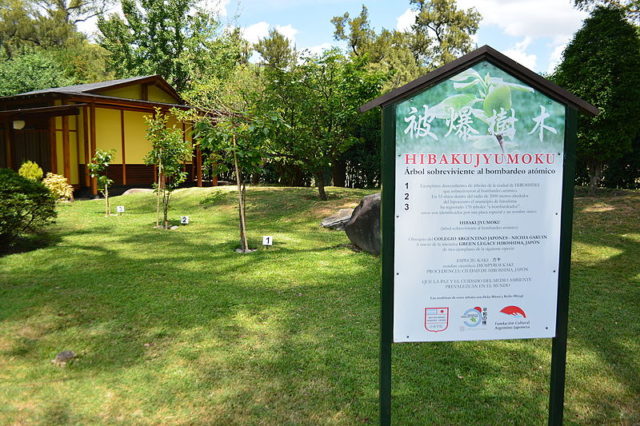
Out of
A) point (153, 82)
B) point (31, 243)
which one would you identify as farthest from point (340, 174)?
point (31, 243)

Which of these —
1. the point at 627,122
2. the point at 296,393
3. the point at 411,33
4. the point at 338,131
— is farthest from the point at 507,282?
the point at 411,33

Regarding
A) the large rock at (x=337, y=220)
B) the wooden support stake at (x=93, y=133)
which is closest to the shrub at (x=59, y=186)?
the wooden support stake at (x=93, y=133)

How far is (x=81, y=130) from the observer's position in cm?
1933

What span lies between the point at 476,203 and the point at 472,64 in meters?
0.74

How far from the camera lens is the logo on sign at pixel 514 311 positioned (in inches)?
115

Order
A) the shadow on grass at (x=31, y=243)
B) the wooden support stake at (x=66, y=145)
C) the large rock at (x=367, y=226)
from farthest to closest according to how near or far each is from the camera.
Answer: the wooden support stake at (x=66, y=145) → the shadow on grass at (x=31, y=243) → the large rock at (x=367, y=226)

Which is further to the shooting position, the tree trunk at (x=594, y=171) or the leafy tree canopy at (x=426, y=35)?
the leafy tree canopy at (x=426, y=35)

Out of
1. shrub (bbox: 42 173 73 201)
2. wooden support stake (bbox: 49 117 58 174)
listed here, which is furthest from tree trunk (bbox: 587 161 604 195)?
wooden support stake (bbox: 49 117 58 174)

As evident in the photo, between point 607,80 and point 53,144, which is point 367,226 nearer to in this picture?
point 607,80

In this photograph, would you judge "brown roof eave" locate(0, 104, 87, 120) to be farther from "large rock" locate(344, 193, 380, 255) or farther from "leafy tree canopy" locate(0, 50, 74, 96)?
"leafy tree canopy" locate(0, 50, 74, 96)

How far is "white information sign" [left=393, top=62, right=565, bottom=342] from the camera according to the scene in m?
2.75

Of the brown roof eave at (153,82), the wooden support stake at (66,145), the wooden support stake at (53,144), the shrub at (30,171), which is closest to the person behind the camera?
the shrub at (30,171)

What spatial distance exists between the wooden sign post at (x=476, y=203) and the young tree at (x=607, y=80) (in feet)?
30.1

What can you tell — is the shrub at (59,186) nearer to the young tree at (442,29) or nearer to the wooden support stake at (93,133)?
the wooden support stake at (93,133)
